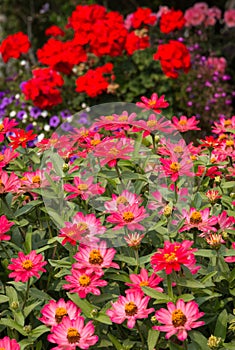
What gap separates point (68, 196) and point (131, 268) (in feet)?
0.82

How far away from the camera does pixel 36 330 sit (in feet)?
4.82

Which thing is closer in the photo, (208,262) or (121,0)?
(208,262)

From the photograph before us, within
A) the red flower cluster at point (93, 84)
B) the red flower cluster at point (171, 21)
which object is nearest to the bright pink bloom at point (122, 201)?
the red flower cluster at point (93, 84)

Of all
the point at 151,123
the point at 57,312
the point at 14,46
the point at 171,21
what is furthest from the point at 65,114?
the point at 57,312

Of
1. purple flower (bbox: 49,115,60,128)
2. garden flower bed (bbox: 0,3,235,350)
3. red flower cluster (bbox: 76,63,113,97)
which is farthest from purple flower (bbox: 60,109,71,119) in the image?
garden flower bed (bbox: 0,3,235,350)

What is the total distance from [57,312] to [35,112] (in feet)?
9.56

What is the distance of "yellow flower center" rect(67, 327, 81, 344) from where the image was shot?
52.4 inches

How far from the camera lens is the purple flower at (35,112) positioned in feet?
13.7

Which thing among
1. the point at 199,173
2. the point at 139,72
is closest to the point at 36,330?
the point at 199,173

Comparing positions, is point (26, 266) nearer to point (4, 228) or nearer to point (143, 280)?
point (4, 228)

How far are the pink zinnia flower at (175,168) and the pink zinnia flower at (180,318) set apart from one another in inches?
14.9

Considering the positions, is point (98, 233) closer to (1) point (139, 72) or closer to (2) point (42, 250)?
(2) point (42, 250)

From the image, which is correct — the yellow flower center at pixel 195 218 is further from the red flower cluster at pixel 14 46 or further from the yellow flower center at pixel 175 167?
the red flower cluster at pixel 14 46

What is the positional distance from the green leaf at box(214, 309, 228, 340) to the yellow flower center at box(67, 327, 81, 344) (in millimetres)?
328
